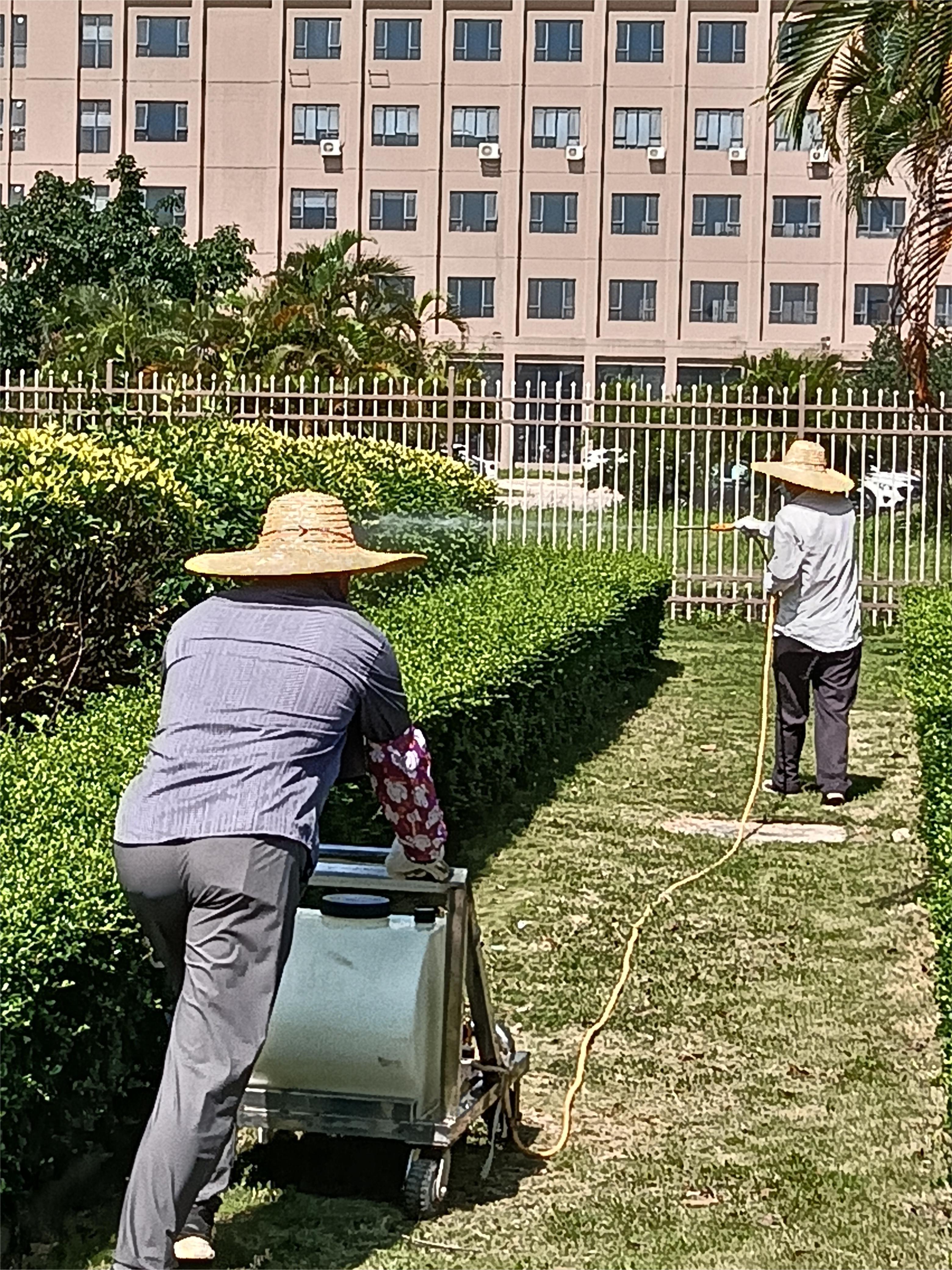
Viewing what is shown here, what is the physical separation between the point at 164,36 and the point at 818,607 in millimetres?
50135

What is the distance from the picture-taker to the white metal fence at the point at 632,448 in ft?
54.6

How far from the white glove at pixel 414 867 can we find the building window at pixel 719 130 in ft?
170

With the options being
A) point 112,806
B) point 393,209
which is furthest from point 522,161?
point 112,806

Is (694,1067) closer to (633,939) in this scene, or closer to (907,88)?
(633,939)

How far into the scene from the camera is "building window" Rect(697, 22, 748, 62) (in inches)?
2105

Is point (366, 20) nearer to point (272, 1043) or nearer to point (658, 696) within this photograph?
point (658, 696)

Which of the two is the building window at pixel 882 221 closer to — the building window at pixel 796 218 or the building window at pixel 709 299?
the building window at pixel 796 218

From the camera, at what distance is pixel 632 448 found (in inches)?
665

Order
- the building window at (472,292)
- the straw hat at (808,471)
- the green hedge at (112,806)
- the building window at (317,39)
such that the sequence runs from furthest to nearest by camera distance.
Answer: the building window at (317,39), the building window at (472,292), the straw hat at (808,471), the green hedge at (112,806)

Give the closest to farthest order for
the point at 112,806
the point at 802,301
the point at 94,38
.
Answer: the point at 112,806 < the point at 802,301 < the point at 94,38

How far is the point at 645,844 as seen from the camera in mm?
8680

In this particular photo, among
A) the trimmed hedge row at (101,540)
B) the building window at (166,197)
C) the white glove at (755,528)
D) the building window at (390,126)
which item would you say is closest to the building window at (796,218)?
the building window at (390,126)

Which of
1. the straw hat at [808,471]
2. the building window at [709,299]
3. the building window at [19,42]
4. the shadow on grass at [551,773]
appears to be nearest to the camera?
the shadow on grass at [551,773]

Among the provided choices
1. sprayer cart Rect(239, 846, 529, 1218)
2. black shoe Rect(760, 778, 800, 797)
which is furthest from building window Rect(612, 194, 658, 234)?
sprayer cart Rect(239, 846, 529, 1218)
